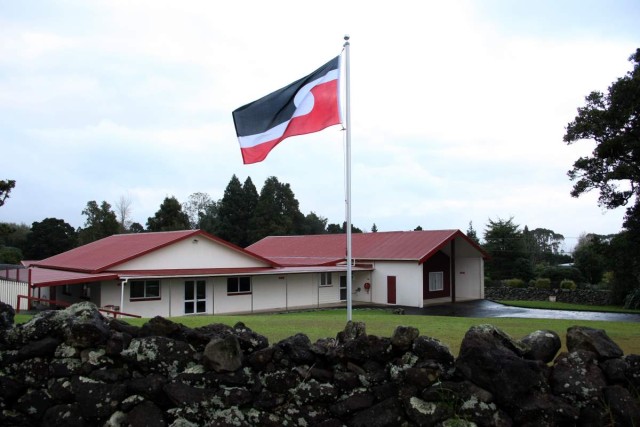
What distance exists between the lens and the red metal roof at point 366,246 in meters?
36.2

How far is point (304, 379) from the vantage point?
469 centimetres

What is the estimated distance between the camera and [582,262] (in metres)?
51.0

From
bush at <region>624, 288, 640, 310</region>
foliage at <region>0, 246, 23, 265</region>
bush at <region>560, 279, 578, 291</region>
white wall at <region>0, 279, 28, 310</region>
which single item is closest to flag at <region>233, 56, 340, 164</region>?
white wall at <region>0, 279, 28, 310</region>

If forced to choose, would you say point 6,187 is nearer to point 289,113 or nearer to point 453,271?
point 289,113

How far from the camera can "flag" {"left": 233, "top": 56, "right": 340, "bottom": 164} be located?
31.3ft

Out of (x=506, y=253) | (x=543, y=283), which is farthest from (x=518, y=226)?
(x=543, y=283)

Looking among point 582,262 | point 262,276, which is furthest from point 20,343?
point 582,262

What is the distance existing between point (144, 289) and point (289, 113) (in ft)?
72.1

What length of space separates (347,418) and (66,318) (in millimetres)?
2721

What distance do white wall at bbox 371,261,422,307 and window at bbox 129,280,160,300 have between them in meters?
14.8

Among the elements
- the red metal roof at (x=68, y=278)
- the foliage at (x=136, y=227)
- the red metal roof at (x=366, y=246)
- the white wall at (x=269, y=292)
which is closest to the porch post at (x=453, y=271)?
the red metal roof at (x=366, y=246)

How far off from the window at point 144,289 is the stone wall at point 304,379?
80.6 feet

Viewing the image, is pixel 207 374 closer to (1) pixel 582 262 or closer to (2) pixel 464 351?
(2) pixel 464 351

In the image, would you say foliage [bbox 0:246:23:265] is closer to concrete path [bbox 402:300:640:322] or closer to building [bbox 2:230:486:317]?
building [bbox 2:230:486:317]
